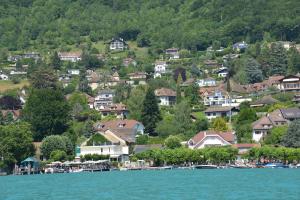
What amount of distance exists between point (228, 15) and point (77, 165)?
85.6 m

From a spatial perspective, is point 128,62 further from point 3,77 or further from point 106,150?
point 106,150

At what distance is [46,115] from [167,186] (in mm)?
46869

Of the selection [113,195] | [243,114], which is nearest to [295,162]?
[243,114]

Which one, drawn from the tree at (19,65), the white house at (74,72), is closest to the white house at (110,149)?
the white house at (74,72)

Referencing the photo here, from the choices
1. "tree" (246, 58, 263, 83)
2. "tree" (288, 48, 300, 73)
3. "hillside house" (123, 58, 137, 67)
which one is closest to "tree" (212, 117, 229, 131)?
"tree" (246, 58, 263, 83)

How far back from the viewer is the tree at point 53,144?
116188 millimetres

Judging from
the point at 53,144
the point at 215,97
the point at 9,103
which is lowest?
the point at 53,144

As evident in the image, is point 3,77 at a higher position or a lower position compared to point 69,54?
lower

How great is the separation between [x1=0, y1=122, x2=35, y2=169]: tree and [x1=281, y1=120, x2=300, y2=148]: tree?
26632 mm

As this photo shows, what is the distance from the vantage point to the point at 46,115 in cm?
12394

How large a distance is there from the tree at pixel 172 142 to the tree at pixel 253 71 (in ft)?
126

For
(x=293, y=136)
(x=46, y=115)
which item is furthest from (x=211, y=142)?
(x=46, y=115)

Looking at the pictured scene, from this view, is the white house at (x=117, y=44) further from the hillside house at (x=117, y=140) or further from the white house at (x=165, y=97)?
the hillside house at (x=117, y=140)

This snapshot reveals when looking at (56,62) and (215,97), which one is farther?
(56,62)
